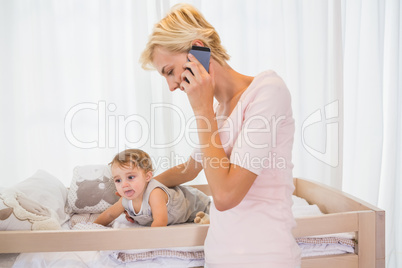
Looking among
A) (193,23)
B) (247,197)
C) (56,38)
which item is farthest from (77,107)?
(247,197)

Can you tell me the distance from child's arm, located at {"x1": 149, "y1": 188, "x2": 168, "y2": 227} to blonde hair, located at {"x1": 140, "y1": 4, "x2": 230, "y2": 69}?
63 centimetres

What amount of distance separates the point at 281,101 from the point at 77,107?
1756mm

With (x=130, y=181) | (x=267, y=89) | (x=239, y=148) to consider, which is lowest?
(x=130, y=181)

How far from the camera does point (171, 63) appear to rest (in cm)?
109

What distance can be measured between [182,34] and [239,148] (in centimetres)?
37

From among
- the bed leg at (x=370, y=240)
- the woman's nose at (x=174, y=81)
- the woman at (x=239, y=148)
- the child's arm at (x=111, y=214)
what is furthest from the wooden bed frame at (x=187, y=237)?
the woman's nose at (x=174, y=81)

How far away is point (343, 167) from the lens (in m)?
2.72

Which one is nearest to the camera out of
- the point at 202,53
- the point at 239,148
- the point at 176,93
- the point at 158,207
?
the point at 239,148

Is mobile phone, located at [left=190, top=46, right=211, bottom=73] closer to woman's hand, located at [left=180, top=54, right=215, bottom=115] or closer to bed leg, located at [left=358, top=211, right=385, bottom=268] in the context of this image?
woman's hand, located at [left=180, top=54, right=215, bottom=115]

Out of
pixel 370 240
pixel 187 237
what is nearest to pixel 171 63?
pixel 187 237

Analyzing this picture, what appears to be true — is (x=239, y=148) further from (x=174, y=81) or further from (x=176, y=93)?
(x=176, y=93)

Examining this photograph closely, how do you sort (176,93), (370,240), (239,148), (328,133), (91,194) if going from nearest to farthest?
(239,148) → (370,240) → (91,194) → (176,93) → (328,133)

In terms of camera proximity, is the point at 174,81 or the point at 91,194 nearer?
the point at 174,81

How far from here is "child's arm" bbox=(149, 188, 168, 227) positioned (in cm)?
152
